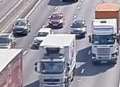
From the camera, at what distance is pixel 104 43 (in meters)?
66.0

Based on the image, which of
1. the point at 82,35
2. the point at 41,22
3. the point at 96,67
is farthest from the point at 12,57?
the point at 41,22

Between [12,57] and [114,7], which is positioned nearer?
[12,57]

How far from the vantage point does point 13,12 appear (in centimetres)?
9294

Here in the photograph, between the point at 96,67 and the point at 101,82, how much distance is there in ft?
16.6

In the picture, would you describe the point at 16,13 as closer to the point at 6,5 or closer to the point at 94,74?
the point at 6,5

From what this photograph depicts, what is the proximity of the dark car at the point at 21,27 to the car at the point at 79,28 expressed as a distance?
5.74 meters

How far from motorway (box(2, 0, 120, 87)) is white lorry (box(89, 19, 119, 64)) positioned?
79 centimetres

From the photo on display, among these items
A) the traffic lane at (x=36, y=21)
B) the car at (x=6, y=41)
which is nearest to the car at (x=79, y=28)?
the traffic lane at (x=36, y=21)

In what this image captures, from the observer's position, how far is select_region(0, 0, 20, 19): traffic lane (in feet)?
305

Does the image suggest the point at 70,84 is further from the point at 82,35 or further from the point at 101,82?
the point at 82,35

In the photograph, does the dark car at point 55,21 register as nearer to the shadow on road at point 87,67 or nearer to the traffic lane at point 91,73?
the traffic lane at point 91,73

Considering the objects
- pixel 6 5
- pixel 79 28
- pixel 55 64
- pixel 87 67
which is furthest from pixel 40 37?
pixel 6 5

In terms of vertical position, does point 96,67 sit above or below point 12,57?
below

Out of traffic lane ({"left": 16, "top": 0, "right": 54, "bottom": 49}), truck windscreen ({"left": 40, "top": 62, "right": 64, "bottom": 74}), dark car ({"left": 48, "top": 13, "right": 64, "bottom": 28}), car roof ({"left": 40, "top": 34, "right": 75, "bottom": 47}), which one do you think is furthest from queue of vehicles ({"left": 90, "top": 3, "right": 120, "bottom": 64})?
dark car ({"left": 48, "top": 13, "right": 64, "bottom": 28})
